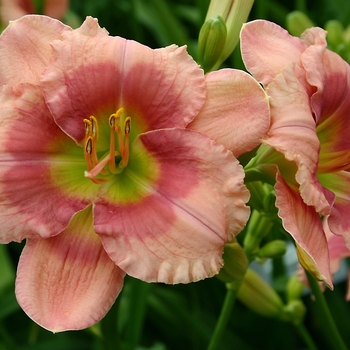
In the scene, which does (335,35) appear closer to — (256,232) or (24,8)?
(256,232)

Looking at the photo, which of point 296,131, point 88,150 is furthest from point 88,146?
point 296,131

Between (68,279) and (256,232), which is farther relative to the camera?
(256,232)

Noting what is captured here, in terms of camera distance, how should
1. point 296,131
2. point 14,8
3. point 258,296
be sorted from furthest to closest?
point 14,8 → point 258,296 → point 296,131

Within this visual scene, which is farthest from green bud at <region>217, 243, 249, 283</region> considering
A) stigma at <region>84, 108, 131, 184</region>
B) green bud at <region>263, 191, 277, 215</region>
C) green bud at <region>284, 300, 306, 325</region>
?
green bud at <region>284, 300, 306, 325</region>

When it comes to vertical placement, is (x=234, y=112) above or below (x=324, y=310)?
above

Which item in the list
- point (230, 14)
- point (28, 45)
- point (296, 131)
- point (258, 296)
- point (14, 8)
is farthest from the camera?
point (14, 8)

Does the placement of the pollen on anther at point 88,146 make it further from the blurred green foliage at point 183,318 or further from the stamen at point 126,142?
the blurred green foliage at point 183,318

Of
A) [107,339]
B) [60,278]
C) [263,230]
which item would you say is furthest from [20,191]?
[263,230]
